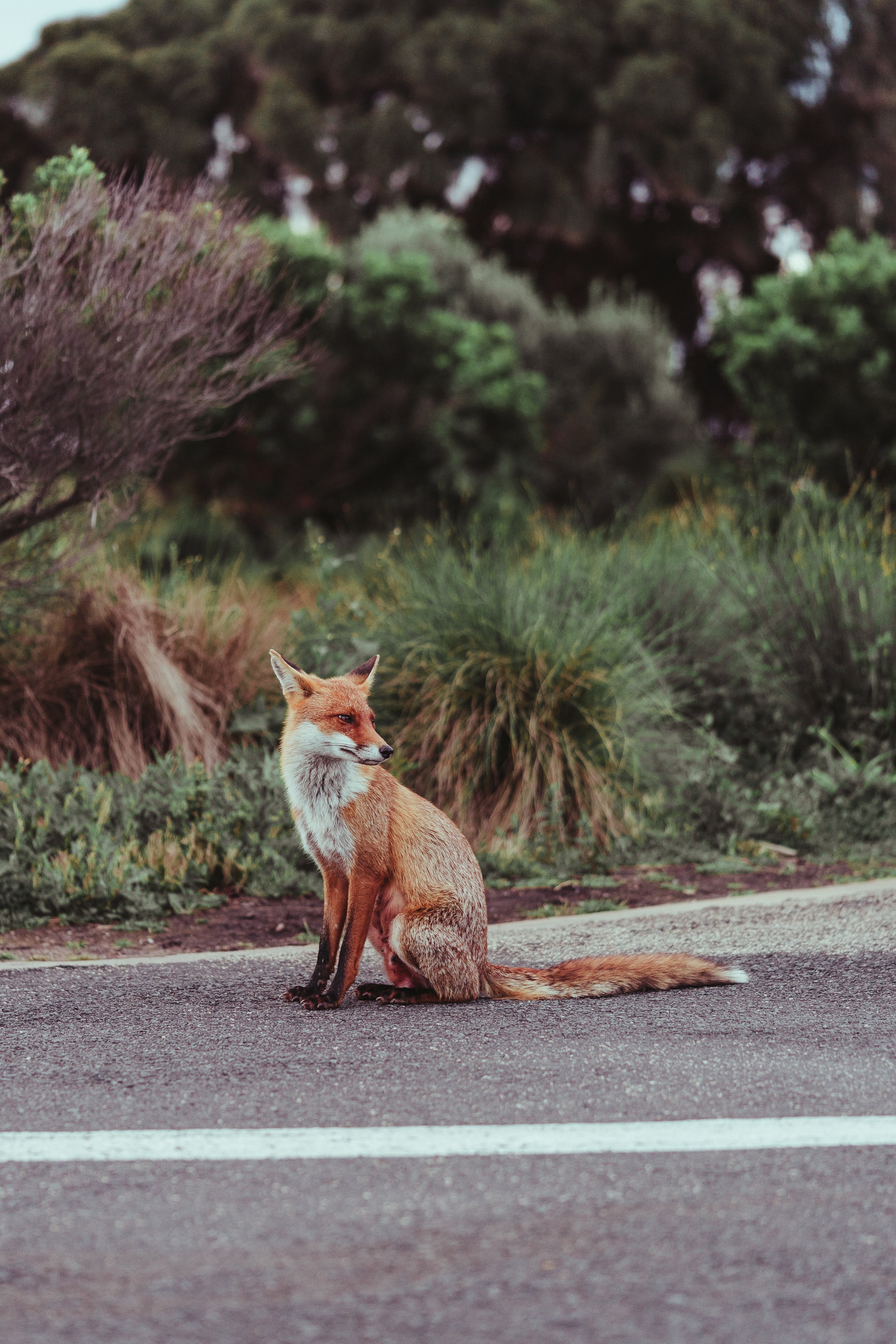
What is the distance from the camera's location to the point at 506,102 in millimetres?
22953

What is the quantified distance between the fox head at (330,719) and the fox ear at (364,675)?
0.01 meters

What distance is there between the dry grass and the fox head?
137 inches

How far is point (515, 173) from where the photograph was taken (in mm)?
22953

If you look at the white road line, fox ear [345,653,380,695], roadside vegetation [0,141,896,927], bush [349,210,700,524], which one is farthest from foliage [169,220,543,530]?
the white road line

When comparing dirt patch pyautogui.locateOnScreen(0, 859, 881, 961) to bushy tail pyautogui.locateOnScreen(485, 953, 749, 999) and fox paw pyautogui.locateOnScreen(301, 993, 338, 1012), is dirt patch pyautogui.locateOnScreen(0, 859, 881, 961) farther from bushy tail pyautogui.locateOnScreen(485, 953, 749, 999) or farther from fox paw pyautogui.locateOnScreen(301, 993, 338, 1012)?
bushy tail pyautogui.locateOnScreen(485, 953, 749, 999)

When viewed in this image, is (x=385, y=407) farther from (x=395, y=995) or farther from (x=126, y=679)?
(x=395, y=995)

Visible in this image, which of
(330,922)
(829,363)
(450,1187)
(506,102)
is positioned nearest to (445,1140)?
(450,1187)

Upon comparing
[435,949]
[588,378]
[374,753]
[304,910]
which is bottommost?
[304,910]

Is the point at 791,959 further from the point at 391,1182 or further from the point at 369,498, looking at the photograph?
the point at 369,498

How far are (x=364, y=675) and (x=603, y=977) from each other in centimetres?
144

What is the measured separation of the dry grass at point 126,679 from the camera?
8.48m

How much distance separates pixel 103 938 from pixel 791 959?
10.0 feet

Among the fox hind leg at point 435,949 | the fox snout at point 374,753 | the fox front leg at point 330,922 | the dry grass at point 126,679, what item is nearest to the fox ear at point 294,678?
the fox snout at point 374,753

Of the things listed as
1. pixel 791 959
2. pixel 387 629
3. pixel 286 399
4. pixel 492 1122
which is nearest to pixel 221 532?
pixel 286 399
